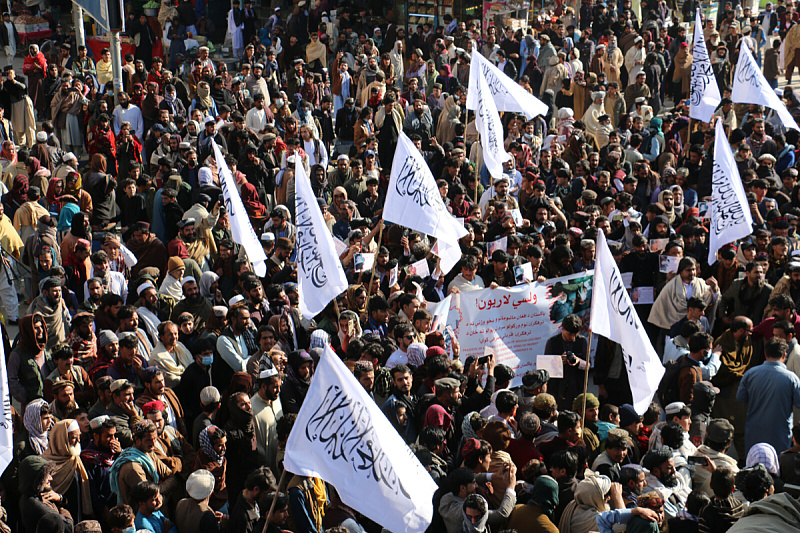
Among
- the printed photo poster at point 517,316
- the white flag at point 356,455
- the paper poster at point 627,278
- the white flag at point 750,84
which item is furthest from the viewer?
the white flag at point 750,84

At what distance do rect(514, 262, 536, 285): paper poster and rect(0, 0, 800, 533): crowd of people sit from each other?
152 mm

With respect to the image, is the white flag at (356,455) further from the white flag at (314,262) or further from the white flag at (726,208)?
the white flag at (726,208)

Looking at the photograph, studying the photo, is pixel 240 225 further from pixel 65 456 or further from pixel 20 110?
pixel 20 110

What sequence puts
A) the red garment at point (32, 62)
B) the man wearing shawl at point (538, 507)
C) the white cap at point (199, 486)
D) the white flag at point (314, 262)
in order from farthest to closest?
the red garment at point (32, 62) < the white flag at point (314, 262) < the white cap at point (199, 486) < the man wearing shawl at point (538, 507)

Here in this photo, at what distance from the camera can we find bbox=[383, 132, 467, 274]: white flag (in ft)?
29.5

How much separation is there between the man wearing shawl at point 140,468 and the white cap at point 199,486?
34cm

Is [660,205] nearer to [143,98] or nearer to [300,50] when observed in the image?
[143,98]

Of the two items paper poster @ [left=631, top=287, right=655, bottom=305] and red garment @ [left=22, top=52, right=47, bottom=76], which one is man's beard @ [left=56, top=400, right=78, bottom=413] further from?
red garment @ [left=22, top=52, right=47, bottom=76]

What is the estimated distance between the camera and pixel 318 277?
7.97 meters

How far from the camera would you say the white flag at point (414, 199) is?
899cm

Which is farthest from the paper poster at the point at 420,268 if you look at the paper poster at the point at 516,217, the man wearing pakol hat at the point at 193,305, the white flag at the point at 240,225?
the man wearing pakol hat at the point at 193,305

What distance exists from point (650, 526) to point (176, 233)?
7234 millimetres

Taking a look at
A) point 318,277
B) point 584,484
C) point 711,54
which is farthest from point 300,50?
point 584,484

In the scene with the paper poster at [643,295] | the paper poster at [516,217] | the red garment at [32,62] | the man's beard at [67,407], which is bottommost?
the paper poster at [643,295]
